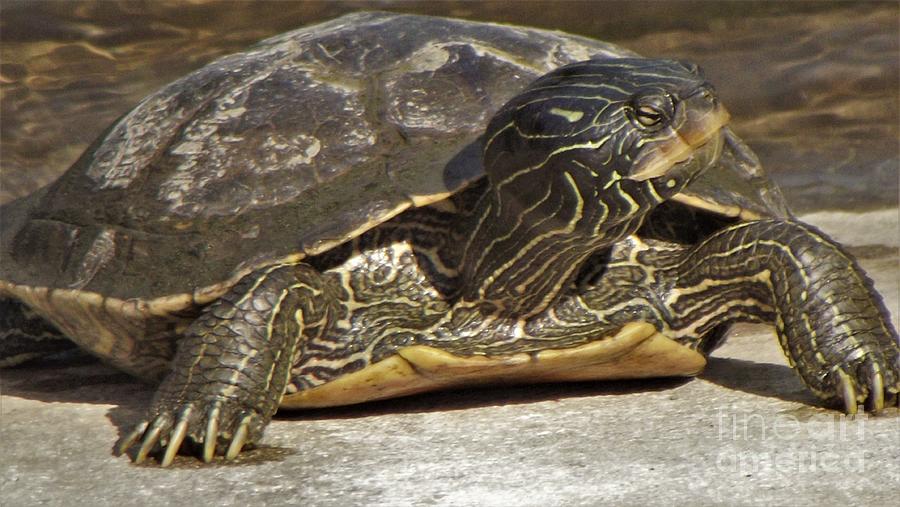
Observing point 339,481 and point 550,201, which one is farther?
point 550,201

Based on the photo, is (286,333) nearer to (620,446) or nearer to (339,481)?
(339,481)

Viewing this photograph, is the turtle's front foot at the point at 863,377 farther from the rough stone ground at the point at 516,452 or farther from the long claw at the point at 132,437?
the long claw at the point at 132,437

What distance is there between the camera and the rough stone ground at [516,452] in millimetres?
3592

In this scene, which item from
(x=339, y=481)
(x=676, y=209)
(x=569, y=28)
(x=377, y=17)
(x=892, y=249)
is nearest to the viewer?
(x=339, y=481)

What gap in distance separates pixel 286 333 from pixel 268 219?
0.48 metres

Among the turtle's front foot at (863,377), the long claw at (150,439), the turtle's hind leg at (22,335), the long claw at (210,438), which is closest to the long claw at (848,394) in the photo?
the turtle's front foot at (863,377)

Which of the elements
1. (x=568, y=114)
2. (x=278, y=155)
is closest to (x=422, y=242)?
(x=278, y=155)

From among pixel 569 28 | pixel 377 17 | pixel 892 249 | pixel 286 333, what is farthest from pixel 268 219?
pixel 569 28

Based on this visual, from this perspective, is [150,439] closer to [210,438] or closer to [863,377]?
[210,438]

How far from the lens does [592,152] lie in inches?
159

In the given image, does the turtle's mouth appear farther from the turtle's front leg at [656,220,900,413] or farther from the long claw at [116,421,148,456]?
the long claw at [116,421,148,456]

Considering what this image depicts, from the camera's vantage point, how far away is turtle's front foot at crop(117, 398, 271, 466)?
13.4 ft

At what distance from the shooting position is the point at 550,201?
13.9 feet

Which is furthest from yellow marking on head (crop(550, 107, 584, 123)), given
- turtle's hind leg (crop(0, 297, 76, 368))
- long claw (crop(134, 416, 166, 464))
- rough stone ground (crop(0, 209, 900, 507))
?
turtle's hind leg (crop(0, 297, 76, 368))
